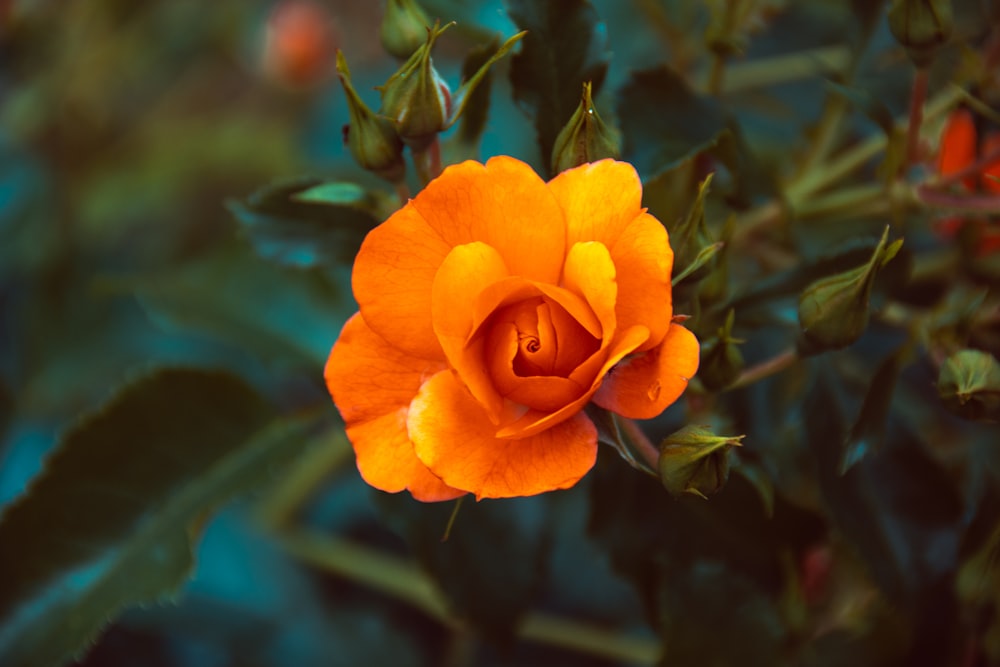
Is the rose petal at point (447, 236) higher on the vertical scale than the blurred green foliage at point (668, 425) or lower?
higher

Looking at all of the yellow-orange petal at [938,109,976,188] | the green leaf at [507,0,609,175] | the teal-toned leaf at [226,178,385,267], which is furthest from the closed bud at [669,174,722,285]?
the yellow-orange petal at [938,109,976,188]

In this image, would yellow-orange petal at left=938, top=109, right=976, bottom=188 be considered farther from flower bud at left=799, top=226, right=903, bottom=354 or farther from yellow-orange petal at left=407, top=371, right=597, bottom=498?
yellow-orange petal at left=407, top=371, right=597, bottom=498

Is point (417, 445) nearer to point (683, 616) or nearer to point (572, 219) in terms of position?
point (572, 219)

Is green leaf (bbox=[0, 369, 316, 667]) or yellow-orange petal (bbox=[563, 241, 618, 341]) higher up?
yellow-orange petal (bbox=[563, 241, 618, 341])

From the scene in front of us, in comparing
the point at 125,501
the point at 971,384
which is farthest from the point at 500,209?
the point at 125,501

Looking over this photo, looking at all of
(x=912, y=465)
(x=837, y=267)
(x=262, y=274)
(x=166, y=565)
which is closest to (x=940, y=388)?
(x=837, y=267)

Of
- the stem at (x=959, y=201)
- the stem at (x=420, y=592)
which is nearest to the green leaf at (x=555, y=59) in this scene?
the stem at (x=959, y=201)

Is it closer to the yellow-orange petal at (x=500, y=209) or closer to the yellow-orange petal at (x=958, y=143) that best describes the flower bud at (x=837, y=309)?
the yellow-orange petal at (x=500, y=209)

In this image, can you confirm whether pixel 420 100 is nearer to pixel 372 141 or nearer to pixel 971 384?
pixel 372 141
